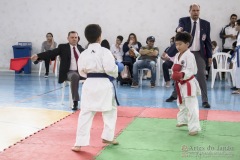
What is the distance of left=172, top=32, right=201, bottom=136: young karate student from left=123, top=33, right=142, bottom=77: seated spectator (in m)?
5.76

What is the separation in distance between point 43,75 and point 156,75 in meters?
4.43

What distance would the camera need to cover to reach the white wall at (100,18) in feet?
39.0

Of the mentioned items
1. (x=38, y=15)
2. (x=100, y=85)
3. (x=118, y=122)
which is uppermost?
(x=38, y=15)

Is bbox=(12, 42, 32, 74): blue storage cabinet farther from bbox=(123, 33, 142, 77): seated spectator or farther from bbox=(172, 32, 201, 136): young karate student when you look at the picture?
bbox=(172, 32, 201, 136): young karate student

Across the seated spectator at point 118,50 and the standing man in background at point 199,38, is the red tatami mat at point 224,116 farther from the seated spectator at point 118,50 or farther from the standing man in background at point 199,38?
the seated spectator at point 118,50

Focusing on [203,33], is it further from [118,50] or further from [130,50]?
[118,50]

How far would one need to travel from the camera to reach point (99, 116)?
591 centimetres

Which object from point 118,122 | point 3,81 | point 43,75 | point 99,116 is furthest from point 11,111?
point 43,75

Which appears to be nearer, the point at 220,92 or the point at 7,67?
the point at 220,92

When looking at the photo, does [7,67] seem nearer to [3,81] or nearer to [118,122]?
[3,81]

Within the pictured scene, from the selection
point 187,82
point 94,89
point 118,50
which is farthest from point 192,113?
point 118,50

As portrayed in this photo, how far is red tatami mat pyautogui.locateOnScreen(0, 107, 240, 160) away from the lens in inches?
154

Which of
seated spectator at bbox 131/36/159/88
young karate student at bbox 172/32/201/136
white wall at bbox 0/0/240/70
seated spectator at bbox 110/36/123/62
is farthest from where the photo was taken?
white wall at bbox 0/0/240/70

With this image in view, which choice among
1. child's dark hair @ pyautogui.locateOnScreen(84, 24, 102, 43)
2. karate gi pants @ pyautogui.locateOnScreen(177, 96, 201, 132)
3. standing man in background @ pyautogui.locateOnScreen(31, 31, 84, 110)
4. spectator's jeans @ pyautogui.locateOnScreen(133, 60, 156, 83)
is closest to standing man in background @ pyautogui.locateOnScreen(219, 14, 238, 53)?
spectator's jeans @ pyautogui.locateOnScreen(133, 60, 156, 83)
